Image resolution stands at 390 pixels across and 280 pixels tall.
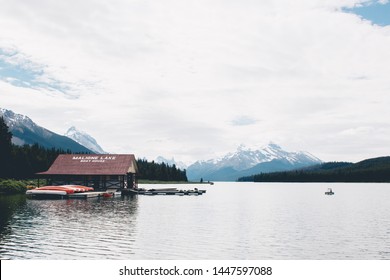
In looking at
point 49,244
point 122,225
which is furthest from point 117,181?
point 49,244

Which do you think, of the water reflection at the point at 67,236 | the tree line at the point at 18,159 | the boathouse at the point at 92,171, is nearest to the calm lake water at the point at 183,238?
the water reflection at the point at 67,236

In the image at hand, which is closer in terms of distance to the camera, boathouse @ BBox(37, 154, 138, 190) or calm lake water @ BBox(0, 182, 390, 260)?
calm lake water @ BBox(0, 182, 390, 260)

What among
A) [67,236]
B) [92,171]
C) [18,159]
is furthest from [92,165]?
[67,236]

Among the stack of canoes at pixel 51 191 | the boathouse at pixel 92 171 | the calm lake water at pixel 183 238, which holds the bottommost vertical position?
the calm lake water at pixel 183 238

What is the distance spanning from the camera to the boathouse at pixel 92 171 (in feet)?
351

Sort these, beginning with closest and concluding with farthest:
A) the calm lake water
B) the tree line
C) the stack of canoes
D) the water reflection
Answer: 1. the water reflection
2. the calm lake water
3. the stack of canoes
4. the tree line

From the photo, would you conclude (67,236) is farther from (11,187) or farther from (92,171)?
(92,171)

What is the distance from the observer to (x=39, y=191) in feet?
287

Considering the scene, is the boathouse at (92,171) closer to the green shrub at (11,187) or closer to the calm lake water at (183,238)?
the green shrub at (11,187)

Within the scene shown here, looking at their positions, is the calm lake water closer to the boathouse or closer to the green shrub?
the green shrub

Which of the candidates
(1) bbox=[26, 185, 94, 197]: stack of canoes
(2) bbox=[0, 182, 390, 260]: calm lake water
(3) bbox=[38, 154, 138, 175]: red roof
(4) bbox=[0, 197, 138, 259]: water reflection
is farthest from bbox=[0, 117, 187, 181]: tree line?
(4) bbox=[0, 197, 138, 259]: water reflection

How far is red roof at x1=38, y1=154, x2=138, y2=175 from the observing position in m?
107
